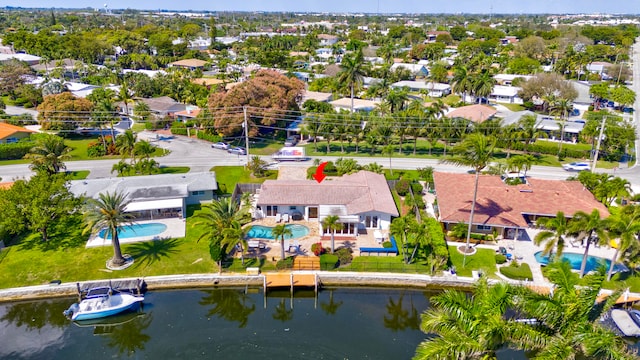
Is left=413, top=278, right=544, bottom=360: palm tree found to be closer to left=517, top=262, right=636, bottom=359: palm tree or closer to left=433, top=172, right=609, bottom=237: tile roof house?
left=517, top=262, right=636, bottom=359: palm tree

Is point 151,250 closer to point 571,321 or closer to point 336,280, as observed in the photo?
point 336,280

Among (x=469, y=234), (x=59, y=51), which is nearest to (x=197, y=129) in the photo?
(x=469, y=234)

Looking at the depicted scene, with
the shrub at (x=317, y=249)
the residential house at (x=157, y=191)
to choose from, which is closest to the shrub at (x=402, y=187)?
the shrub at (x=317, y=249)

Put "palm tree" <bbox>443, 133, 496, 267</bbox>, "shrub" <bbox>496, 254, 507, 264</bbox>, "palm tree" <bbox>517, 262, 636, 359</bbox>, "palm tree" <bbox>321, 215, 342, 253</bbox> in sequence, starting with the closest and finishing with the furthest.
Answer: "palm tree" <bbox>517, 262, 636, 359</bbox> → "palm tree" <bbox>443, 133, 496, 267</bbox> → "shrub" <bbox>496, 254, 507, 264</bbox> → "palm tree" <bbox>321, 215, 342, 253</bbox>

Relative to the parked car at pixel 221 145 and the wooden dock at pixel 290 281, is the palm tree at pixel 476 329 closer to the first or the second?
the wooden dock at pixel 290 281

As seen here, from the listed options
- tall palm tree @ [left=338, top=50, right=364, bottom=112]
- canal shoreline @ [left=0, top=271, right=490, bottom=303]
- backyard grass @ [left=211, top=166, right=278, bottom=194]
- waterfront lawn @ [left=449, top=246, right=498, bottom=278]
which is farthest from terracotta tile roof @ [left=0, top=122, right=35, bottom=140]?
waterfront lawn @ [left=449, top=246, right=498, bottom=278]

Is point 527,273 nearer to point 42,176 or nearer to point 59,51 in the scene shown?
Result: point 42,176
